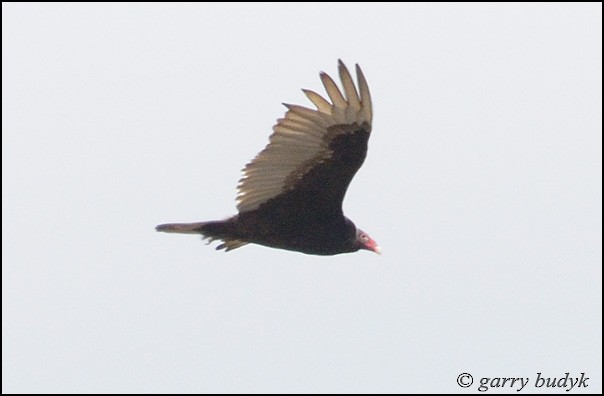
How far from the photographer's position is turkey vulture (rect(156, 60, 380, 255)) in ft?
37.3

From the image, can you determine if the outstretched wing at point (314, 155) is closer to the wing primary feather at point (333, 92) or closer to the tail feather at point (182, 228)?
the wing primary feather at point (333, 92)

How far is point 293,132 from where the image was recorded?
1142 centimetres

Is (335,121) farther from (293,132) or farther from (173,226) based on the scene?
(173,226)

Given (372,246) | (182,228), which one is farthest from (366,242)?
(182,228)

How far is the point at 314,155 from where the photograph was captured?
11555 mm

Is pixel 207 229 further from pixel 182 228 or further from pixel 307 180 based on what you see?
pixel 307 180

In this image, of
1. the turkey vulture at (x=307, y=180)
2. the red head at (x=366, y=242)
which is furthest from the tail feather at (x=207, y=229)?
the red head at (x=366, y=242)

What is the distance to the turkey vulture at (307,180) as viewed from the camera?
11.4 m

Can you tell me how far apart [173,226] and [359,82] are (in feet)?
6.34

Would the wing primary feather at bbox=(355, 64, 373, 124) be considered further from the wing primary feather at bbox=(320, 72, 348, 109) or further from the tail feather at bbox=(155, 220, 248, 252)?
the tail feather at bbox=(155, 220, 248, 252)

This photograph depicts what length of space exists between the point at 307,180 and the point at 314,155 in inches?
8.4

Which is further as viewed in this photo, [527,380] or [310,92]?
[527,380]

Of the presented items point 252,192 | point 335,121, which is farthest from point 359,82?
point 252,192

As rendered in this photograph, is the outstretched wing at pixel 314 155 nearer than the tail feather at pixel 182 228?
Yes
